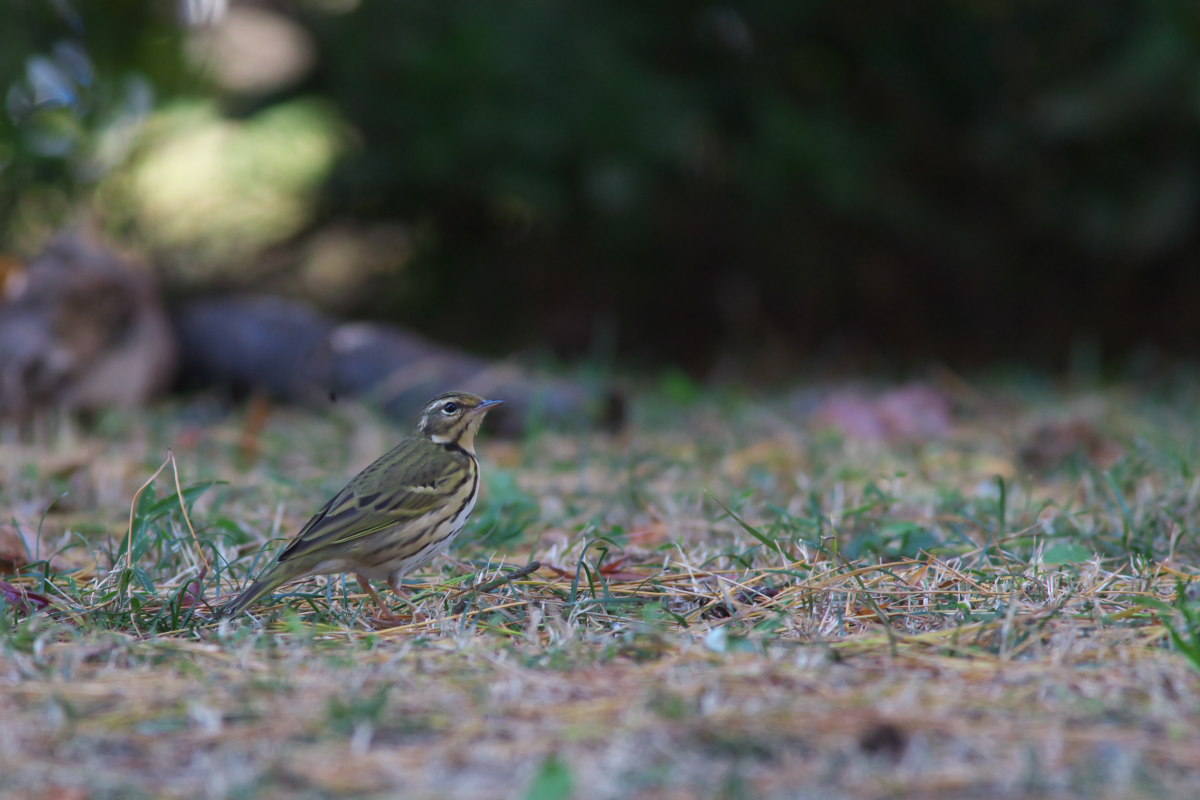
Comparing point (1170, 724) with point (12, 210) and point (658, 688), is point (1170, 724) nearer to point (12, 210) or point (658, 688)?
point (658, 688)

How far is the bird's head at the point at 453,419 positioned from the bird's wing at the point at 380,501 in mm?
325

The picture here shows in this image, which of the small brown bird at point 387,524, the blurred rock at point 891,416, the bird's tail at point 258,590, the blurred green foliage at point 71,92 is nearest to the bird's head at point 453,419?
the small brown bird at point 387,524

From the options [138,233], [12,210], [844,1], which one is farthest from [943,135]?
[12,210]

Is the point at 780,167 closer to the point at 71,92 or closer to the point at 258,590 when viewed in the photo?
the point at 71,92

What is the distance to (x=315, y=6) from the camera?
350 inches

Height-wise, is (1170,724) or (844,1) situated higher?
(844,1)

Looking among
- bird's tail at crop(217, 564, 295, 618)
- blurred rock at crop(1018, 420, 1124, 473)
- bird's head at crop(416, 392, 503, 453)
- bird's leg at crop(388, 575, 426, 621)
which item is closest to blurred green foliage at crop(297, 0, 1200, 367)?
blurred rock at crop(1018, 420, 1124, 473)

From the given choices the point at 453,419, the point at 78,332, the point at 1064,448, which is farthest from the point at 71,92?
the point at 1064,448

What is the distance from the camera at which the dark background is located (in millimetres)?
8219

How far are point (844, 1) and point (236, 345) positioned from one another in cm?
467

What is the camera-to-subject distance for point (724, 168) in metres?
9.21

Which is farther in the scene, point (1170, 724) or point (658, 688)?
point (658, 688)

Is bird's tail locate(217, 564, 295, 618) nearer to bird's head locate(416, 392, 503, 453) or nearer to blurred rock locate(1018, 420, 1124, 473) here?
bird's head locate(416, 392, 503, 453)

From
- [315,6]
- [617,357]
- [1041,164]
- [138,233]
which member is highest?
[315,6]
